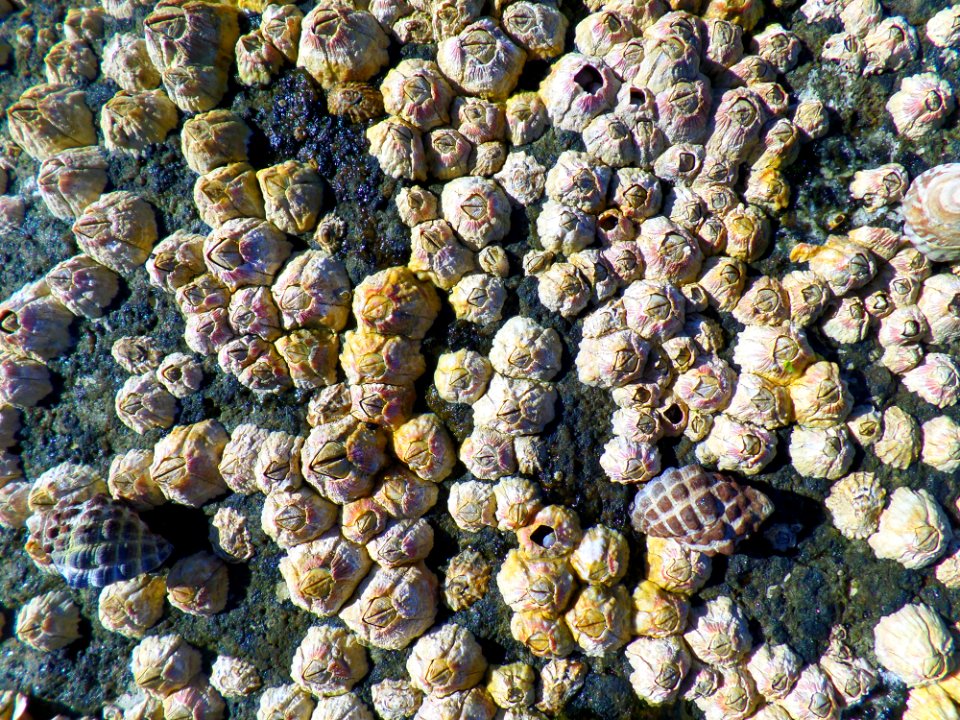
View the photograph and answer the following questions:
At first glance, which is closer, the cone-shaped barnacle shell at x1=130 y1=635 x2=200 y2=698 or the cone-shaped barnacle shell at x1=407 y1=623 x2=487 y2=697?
the cone-shaped barnacle shell at x1=407 y1=623 x2=487 y2=697

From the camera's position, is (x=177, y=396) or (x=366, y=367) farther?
(x=177, y=396)

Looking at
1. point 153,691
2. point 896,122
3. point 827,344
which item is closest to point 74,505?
point 153,691

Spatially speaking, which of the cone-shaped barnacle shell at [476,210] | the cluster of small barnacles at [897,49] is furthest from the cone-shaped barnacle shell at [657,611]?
the cluster of small barnacles at [897,49]

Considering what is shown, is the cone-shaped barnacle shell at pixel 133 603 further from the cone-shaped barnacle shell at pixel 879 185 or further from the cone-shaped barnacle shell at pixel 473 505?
the cone-shaped barnacle shell at pixel 879 185

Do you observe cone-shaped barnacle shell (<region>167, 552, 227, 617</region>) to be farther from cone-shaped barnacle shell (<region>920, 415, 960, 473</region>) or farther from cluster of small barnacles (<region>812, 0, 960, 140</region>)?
cluster of small barnacles (<region>812, 0, 960, 140</region>)

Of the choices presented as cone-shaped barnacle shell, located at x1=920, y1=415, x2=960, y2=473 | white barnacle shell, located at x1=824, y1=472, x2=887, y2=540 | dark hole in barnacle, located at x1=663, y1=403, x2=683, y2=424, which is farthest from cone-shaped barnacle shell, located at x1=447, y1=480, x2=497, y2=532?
cone-shaped barnacle shell, located at x1=920, y1=415, x2=960, y2=473

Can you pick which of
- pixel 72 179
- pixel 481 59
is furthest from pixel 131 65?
pixel 481 59

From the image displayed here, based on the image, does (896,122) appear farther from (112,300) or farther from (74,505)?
(74,505)
